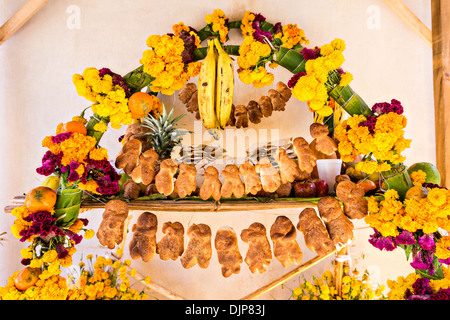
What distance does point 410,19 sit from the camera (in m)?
2.22

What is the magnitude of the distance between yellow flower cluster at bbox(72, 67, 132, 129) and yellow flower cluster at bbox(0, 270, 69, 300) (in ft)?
2.79

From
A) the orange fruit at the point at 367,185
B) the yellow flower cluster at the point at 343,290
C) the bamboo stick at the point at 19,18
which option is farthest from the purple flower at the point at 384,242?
the bamboo stick at the point at 19,18

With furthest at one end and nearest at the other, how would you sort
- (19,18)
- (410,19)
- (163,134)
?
(410,19), (19,18), (163,134)

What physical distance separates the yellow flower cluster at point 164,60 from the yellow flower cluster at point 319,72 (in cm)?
66

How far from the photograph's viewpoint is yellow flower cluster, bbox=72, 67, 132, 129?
1.51 meters

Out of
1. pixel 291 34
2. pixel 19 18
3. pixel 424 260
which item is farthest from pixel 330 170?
pixel 19 18

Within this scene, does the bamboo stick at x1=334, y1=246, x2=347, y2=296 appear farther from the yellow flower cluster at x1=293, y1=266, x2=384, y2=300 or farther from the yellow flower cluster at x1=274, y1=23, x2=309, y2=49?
the yellow flower cluster at x1=274, y1=23, x2=309, y2=49

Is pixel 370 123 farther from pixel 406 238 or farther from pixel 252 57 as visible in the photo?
pixel 252 57

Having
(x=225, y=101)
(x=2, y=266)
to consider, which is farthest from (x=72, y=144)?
(x=2, y=266)

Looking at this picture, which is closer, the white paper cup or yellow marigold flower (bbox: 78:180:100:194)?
yellow marigold flower (bbox: 78:180:100:194)

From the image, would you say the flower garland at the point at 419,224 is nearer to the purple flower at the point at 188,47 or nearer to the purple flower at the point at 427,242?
the purple flower at the point at 427,242

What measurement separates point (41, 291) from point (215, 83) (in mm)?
→ 1347

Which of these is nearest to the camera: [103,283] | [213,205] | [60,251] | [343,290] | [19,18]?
[60,251]

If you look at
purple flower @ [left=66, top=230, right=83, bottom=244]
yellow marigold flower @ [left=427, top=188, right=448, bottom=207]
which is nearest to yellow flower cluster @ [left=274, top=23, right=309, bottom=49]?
yellow marigold flower @ [left=427, top=188, right=448, bottom=207]
